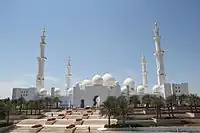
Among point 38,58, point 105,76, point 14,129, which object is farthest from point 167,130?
point 38,58

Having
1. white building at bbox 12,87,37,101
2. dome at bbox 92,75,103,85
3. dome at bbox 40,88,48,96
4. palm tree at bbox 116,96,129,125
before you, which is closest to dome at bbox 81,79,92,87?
dome at bbox 92,75,103,85

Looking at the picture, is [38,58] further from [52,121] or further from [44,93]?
[52,121]

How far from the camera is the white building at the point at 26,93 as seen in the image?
225 ft

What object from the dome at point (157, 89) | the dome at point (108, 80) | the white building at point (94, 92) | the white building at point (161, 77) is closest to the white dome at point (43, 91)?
the white building at point (94, 92)

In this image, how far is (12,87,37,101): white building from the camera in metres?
68.6

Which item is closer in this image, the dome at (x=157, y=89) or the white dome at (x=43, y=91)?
the dome at (x=157, y=89)

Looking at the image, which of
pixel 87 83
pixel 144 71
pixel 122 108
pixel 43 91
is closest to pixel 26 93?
pixel 43 91

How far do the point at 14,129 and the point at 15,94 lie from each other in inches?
1756

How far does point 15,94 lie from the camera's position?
72.2m

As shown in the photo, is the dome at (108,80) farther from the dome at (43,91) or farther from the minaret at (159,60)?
the dome at (43,91)

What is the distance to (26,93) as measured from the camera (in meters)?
69.7

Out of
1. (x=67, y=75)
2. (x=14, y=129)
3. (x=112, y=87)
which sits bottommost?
(x=14, y=129)

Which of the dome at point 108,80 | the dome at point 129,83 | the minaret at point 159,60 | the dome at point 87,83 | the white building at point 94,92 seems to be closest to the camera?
the minaret at point 159,60

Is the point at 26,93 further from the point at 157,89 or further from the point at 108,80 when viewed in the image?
the point at 157,89
